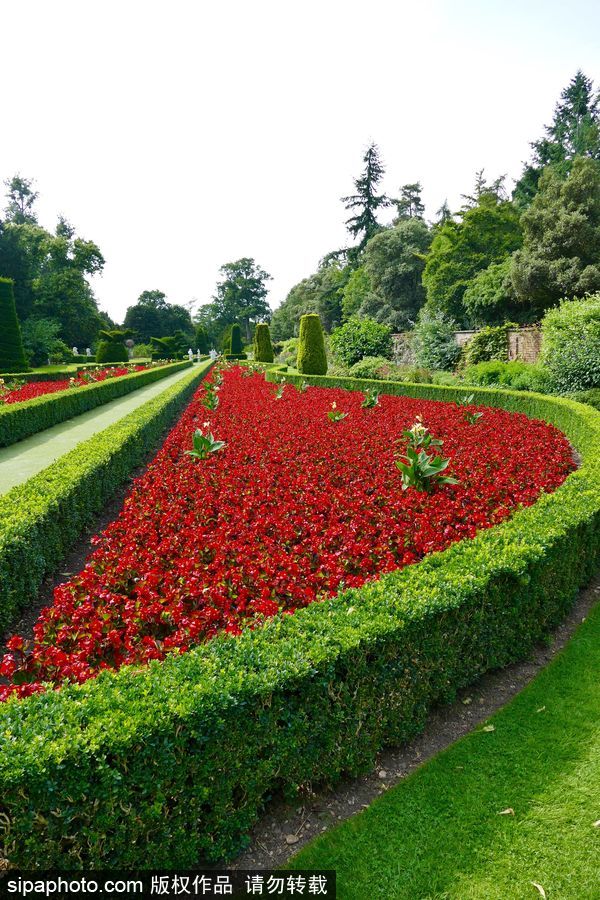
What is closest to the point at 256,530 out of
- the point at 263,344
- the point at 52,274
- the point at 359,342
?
the point at 359,342

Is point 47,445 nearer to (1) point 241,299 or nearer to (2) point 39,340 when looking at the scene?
(2) point 39,340

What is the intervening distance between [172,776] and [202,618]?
124cm

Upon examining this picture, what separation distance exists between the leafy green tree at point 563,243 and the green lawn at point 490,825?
24861mm

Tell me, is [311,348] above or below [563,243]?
below

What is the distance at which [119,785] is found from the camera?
1.87 metres

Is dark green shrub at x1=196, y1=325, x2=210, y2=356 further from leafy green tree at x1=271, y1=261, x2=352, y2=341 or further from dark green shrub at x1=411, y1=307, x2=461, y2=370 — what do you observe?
dark green shrub at x1=411, y1=307, x2=461, y2=370

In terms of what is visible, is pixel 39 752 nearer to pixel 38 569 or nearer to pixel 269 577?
pixel 269 577

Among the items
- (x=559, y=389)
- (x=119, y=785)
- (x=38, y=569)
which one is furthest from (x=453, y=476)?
(x=559, y=389)

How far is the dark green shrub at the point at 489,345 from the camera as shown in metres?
20.4

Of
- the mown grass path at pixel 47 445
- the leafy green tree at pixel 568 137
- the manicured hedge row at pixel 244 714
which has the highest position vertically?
the leafy green tree at pixel 568 137

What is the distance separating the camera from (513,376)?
617 inches

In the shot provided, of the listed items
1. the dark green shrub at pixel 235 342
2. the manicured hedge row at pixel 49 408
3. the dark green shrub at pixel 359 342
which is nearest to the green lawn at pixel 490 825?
the manicured hedge row at pixel 49 408

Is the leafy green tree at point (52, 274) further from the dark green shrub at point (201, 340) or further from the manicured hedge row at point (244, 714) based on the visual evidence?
the manicured hedge row at point (244, 714)

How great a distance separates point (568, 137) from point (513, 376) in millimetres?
38861
